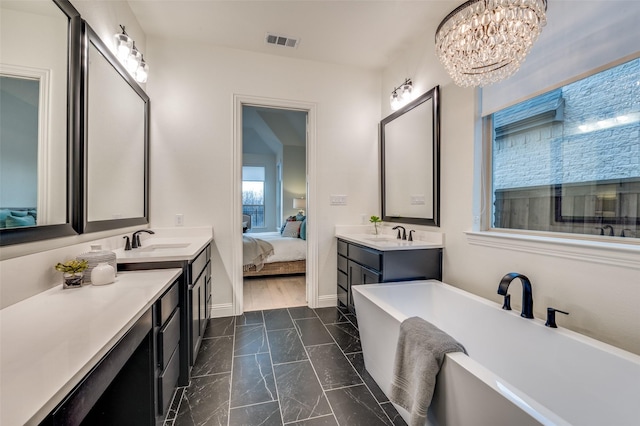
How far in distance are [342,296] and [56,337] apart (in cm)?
261

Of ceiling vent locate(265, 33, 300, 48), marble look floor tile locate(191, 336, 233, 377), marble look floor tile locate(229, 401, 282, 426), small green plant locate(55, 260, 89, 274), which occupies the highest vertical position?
ceiling vent locate(265, 33, 300, 48)

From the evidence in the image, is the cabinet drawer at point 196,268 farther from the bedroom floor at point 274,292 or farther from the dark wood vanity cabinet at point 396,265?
the dark wood vanity cabinet at point 396,265

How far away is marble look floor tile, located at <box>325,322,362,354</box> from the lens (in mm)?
2242

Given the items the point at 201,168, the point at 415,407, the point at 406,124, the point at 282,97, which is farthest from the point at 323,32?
the point at 415,407

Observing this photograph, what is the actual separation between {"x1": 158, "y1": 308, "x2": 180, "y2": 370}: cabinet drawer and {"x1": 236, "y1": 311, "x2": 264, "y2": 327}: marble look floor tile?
1.16 m

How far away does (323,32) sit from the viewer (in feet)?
8.51

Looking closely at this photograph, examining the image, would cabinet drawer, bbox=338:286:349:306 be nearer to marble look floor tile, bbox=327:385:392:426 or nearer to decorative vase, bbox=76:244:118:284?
marble look floor tile, bbox=327:385:392:426

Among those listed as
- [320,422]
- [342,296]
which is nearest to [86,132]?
[320,422]

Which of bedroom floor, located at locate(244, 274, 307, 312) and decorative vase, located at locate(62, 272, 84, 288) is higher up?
decorative vase, located at locate(62, 272, 84, 288)

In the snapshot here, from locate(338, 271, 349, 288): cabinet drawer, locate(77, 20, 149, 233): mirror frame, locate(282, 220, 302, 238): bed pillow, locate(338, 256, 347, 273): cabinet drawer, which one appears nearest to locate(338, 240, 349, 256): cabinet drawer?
locate(338, 256, 347, 273): cabinet drawer

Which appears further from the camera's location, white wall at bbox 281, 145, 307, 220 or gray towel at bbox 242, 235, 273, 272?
white wall at bbox 281, 145, 307, 220

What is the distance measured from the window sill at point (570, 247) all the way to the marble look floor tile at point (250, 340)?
76.2 inches

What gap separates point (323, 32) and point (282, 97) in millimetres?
767

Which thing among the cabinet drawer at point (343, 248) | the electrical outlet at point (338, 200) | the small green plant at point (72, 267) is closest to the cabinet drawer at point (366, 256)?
the cabinet drawer at point (343, 248)
